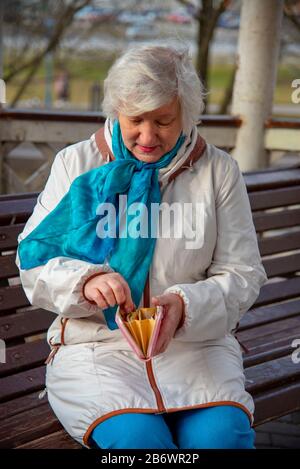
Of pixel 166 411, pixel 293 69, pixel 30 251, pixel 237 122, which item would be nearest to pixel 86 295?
pixel 30 251

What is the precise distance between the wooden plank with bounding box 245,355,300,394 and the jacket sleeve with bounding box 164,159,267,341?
1.53 feet

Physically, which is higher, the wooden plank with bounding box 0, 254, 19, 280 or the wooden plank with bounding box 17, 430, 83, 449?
the wooden plank with bounding box 0, 254, 19, 280

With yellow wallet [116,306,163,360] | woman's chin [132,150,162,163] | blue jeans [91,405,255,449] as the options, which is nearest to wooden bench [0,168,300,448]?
blue jeans [91,405,255,449]

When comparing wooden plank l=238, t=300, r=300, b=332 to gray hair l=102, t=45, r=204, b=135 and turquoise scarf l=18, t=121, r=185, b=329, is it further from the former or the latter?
gray hair l=102, t=45, r=204, b=135

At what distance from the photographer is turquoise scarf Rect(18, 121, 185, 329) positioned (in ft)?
8.00

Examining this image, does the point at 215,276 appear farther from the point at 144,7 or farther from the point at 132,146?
the point at 144,7

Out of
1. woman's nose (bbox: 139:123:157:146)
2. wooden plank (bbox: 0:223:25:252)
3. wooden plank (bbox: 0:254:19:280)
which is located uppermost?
woman's nose (bbox: 139:123:157:146)

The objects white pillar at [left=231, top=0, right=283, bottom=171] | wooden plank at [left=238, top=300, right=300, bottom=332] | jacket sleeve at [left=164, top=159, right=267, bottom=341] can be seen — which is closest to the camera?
jacket sleeve at [left=164, top=159, right=267, bottom=341]

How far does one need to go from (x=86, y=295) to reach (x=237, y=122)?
316 centimetres

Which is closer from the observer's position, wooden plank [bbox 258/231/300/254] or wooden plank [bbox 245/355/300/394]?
wooden plank [bbox 245/355/300/394]

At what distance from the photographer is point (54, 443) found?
8.07 feet
